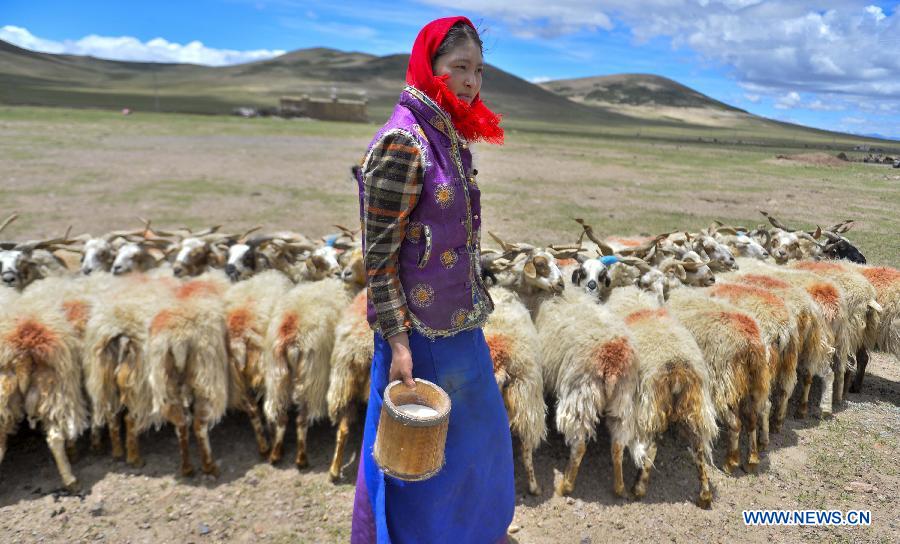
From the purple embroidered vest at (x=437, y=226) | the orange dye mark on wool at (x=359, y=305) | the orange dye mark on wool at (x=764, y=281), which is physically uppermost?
the purple embroidered vest at (x=437, y=226)

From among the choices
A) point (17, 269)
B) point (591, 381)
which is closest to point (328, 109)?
point (17, 269)

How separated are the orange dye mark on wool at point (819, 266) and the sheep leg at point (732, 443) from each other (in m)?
2.63

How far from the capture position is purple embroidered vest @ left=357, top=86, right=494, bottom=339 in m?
2.21

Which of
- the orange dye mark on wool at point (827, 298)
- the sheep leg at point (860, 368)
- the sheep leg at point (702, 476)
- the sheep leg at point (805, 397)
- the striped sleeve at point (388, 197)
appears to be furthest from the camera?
the sheep leg at point (860, 368)

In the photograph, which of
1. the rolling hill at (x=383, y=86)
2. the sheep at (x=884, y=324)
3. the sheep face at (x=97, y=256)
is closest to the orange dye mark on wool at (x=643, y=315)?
the sheep at (x=884, y=324)

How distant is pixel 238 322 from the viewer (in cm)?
452

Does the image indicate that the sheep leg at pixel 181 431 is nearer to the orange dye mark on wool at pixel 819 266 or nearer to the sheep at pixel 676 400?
Result: the sheep at pixel 676 400

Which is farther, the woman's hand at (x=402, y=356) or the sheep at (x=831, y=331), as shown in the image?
the sheep at (x=831, y=331)

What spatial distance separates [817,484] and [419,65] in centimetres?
427

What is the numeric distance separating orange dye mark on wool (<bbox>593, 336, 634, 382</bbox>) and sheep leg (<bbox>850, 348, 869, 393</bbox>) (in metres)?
3.54

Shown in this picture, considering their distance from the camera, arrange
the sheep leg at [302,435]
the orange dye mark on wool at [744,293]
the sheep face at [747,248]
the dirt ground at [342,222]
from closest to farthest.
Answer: the dirt ground at [342,222] → the sheep leg at [302,435] → the orange dye mark on wool at [744,293] → the sheep face at [747,248]

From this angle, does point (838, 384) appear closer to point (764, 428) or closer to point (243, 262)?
point (764, 428)

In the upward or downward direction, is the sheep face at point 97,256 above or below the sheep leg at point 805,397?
above

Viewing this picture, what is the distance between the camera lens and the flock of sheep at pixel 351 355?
4.11 meters
